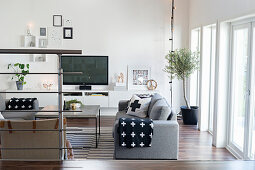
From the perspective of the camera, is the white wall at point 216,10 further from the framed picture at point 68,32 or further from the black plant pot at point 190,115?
the framed picture at point 68,32

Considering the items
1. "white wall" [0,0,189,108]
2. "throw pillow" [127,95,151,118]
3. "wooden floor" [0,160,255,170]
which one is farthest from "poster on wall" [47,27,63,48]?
"wooden floor" [0,160,255,170]

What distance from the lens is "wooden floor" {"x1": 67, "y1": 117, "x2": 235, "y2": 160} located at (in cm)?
525

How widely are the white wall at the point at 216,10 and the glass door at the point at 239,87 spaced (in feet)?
0.85

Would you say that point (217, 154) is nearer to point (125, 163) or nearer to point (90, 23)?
point (125, 163)

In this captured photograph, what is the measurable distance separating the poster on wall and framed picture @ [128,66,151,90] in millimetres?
1779

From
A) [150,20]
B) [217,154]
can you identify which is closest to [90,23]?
[150,20]

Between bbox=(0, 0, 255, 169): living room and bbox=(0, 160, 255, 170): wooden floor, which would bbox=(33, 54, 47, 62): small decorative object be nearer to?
bbox=(0, 0, 255, 169): living room

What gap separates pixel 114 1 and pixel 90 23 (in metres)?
0.75

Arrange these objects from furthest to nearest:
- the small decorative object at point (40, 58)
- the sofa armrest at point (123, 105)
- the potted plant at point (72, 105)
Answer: the small decorative object at point (40, 58), the sofa armrest at point (123, 105), the potted plant at point (72, 105)

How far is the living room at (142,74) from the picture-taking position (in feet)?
15.9

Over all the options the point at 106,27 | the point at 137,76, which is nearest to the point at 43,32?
the point at 106,27

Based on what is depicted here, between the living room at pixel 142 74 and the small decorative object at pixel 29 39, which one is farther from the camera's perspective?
the small decorative object at pixel 29 39

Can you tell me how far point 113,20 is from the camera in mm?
8203

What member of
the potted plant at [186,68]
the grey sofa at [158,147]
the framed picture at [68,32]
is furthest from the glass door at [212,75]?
the framed picture at [68,32]
